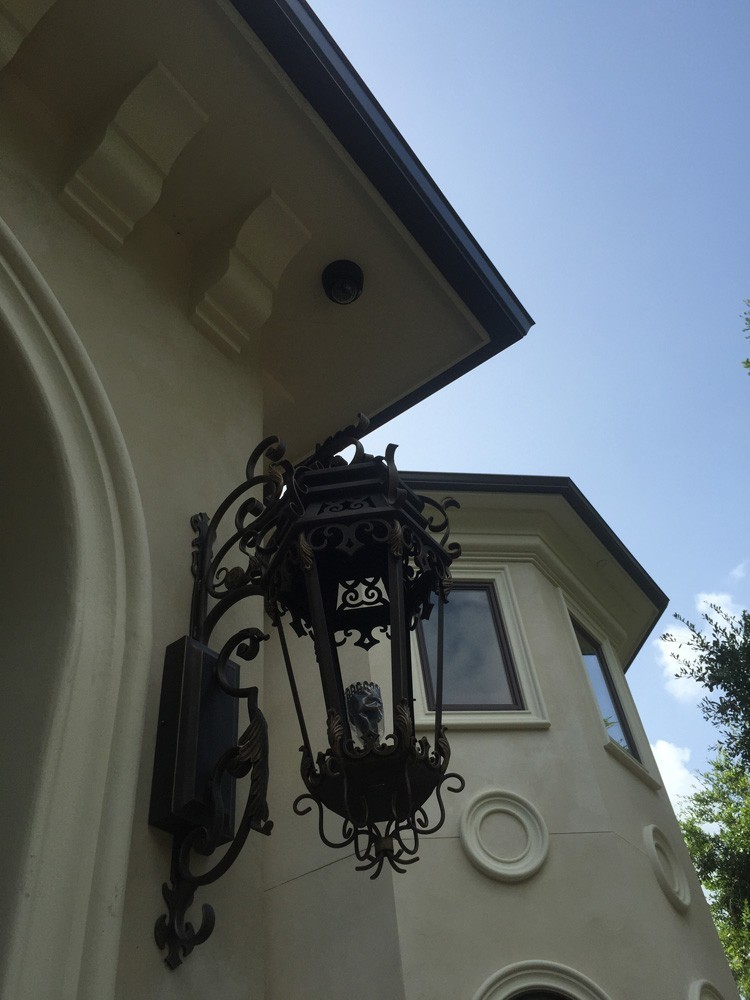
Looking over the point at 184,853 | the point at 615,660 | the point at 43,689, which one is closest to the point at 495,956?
the point at 615,660

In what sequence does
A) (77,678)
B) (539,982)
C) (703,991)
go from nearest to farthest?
(77,678)
(539,982)
(703,991)

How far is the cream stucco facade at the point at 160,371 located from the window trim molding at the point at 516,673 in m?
1.40

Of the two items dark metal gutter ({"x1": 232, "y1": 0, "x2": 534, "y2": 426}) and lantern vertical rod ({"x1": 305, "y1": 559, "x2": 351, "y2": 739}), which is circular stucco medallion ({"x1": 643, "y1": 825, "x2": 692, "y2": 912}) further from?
lantern vertical rod ({"x1": 305, "y1": 559, "x2": 351, "y2": 739})

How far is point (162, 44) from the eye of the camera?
8.58 feet

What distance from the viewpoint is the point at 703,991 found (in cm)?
574

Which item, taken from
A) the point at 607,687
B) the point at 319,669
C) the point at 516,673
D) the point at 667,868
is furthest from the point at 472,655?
the point at 319,669

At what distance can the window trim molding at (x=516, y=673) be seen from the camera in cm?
632

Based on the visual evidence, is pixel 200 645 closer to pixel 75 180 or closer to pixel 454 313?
pixel 75 180

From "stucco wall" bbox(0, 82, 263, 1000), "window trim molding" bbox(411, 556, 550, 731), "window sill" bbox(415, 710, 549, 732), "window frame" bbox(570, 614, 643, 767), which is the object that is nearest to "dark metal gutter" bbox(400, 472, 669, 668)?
"window trim molding" bbox(411, 556, 550, 731)

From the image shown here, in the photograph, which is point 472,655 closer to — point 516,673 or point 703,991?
point 516,673

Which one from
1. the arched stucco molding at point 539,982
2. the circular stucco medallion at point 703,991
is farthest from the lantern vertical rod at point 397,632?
the circular stucco medallion at point 703,991

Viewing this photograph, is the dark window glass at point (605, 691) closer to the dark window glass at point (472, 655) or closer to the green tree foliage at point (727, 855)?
the dark window glass at point (472, 655)

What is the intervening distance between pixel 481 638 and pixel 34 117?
5397 millimetres

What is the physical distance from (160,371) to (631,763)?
18.7 feet
